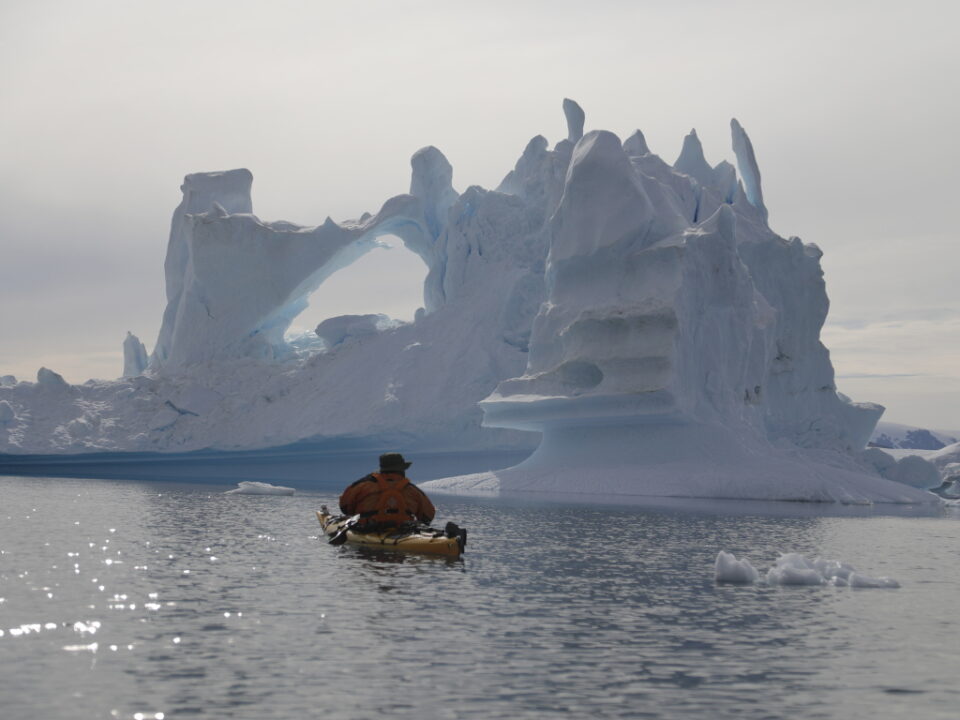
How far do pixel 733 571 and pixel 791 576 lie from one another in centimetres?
80

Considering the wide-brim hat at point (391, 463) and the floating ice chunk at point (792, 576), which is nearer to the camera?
the floating ice chunk at point (792, 576)

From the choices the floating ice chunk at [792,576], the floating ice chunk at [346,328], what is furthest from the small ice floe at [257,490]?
the floating ice chunk at [792,576]

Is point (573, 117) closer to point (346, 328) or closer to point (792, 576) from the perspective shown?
point (346, 328)

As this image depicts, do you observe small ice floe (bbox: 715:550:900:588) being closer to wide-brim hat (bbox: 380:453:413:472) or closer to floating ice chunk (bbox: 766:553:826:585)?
floating ice chunk (bbox: 766:553:826:585)

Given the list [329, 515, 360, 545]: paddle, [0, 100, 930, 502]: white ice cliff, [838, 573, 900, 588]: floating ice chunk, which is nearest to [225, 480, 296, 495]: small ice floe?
[0, 100, 930, 502]: white ice cliff

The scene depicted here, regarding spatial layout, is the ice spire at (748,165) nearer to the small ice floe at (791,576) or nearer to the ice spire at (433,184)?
the ice spire at (433,184)

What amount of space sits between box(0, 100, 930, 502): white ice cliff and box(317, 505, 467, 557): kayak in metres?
14.2

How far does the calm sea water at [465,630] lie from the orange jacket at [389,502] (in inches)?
28.4

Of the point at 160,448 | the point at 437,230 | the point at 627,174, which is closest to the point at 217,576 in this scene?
the point at 627,174

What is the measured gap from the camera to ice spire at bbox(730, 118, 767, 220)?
150 ft

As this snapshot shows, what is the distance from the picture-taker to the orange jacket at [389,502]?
1855 cm

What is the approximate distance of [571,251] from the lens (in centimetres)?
3475

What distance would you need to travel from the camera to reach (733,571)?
14.5 metres

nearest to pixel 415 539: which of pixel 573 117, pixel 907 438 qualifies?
pixel 573 117
